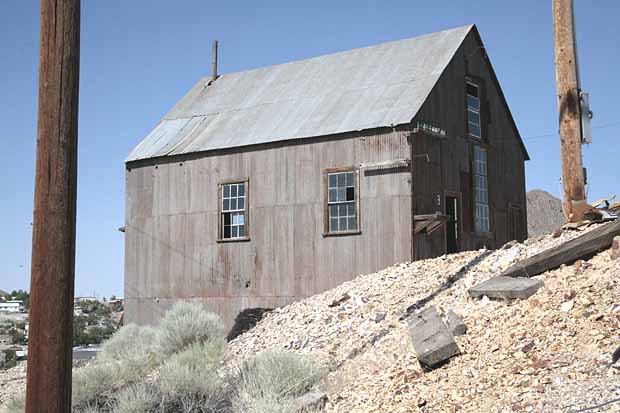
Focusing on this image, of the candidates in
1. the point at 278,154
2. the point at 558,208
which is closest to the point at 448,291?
the point at 278,154

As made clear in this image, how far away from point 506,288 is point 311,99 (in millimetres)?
11806

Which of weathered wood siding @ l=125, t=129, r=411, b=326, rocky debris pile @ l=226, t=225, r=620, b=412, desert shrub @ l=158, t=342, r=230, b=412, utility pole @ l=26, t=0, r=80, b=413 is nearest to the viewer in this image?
utility pole @ l=26, t=0, r=80, b=413

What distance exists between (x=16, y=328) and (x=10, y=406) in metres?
23.2

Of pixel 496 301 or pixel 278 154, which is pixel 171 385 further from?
pixel 278 154

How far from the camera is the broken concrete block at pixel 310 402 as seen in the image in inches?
A: 399

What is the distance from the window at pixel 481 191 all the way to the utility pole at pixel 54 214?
15.9m

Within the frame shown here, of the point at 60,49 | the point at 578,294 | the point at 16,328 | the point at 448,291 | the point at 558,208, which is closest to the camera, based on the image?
the point at 60,49

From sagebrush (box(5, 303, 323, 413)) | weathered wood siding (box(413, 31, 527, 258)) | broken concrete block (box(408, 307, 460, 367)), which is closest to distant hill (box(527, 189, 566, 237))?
weathered wood siding (box(413, 31, 527, 258))

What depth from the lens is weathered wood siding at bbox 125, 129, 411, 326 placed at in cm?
1817

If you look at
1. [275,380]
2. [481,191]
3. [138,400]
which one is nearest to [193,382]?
[138,400]

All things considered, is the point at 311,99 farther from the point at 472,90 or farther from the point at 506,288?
the point at 506,288

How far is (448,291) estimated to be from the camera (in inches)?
514

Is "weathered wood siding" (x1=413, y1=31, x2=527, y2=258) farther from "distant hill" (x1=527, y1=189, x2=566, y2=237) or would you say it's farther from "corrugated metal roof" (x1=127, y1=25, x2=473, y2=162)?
"distant hill" (x1=527, y1=189, x2=566, y2=237)

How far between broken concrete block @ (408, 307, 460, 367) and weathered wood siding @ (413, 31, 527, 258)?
7.04 m
